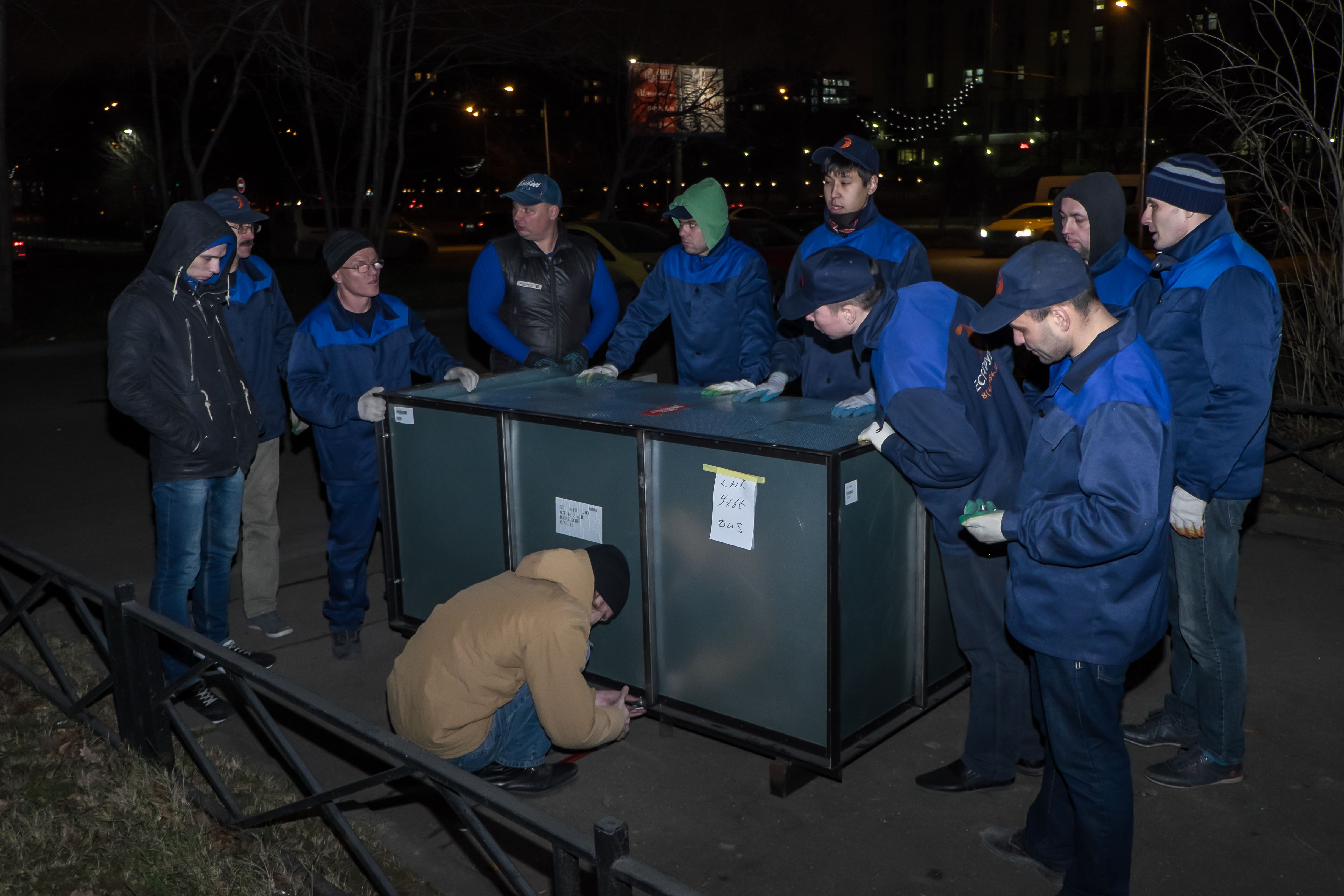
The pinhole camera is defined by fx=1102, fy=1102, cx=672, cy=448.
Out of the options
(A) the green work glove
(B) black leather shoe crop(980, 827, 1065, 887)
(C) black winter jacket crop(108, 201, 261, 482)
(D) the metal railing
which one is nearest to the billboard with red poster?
→ (D) the metal railing

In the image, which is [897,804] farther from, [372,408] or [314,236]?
[314,236]

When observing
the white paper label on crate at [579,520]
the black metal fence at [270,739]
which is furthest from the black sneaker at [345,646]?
the white paper label on crate at [579,520]

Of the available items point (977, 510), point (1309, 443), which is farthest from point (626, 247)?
point (977, 510)

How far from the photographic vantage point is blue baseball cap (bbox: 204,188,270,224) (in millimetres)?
5000

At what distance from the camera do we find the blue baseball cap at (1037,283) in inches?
111

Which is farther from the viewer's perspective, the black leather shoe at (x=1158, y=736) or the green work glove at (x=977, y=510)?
the black leather shoe at (x=1158, y=736)

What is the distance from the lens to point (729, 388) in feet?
15.4

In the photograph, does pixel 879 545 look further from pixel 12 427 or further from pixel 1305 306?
pixel 12 427

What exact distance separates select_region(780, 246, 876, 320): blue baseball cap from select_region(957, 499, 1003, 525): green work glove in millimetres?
790

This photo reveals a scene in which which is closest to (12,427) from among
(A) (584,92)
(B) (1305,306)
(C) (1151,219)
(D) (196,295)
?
(D) (196,295)

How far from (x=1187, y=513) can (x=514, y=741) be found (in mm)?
2393

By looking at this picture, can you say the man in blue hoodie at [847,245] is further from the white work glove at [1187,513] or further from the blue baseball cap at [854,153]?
the white work glove at [1187,513]

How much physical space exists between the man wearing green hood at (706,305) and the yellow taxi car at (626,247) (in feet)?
37.4

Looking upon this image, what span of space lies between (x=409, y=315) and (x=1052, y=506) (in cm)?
356
